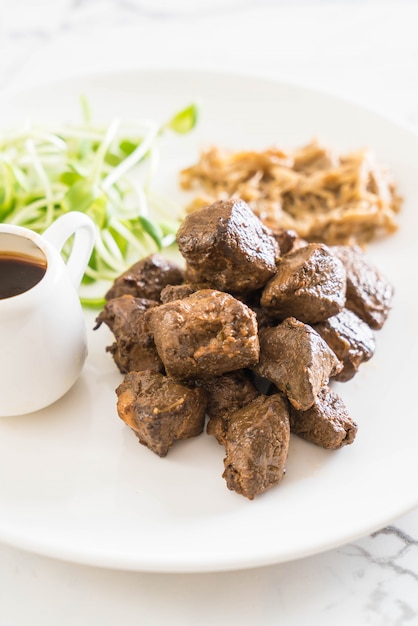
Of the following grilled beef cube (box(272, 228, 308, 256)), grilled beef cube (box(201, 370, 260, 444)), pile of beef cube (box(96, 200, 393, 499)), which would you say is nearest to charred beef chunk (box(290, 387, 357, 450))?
pile of beef cube (box(96, 200, 393, 499))

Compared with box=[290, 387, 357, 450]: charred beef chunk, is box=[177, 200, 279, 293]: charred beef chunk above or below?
above

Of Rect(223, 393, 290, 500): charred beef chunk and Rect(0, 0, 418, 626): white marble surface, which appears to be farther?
Rect(0, 0, 418, 626): white marble surface

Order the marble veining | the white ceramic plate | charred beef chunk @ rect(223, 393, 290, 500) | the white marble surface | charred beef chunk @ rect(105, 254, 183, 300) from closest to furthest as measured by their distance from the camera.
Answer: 1. the white ceramic plate
2. charred beef chunk @ rect(223, 393, 290, 500)
3. the marble veining
4. charred beef chunk @ rect(105, 254, 183, 300)
5. the white marble surface

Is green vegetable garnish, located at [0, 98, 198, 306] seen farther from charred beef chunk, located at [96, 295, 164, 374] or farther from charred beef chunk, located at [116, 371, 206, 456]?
charred beef chunk, located at [116, 371, 206, 456]

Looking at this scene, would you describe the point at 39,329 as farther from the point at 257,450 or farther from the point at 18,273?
the point at 257,450

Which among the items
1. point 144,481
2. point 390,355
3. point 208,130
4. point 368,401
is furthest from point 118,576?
point 208,130

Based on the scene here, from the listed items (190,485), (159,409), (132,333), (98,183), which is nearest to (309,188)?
(98,183)
